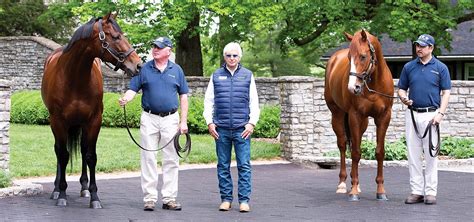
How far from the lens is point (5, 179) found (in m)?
12.1

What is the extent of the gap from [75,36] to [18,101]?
16.1 meters

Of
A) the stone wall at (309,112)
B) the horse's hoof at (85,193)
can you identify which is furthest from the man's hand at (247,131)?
the stone wall at (309,112)

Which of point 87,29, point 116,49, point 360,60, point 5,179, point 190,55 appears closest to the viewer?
point 116,49

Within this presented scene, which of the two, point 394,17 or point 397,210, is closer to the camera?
point 397,210

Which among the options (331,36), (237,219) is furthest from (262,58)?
(237,219)

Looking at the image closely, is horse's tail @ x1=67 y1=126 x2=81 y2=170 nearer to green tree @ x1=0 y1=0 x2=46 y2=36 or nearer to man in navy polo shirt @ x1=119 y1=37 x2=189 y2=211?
man in navy polo shirt @ x1=119 y1=37 x2=189 y2=211

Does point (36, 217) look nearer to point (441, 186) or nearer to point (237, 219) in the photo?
point (237, 219)

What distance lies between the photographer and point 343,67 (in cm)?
1302

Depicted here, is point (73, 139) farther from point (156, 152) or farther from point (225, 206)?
point (225, 206)

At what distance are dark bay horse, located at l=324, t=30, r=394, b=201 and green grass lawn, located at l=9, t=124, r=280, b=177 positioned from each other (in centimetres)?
459

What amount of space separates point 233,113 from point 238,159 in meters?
0.58

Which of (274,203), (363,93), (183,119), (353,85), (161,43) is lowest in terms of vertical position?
(274,203)

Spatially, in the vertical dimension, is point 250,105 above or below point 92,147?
above

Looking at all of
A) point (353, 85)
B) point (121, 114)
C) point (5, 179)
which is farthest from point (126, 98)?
point (121, 114)
